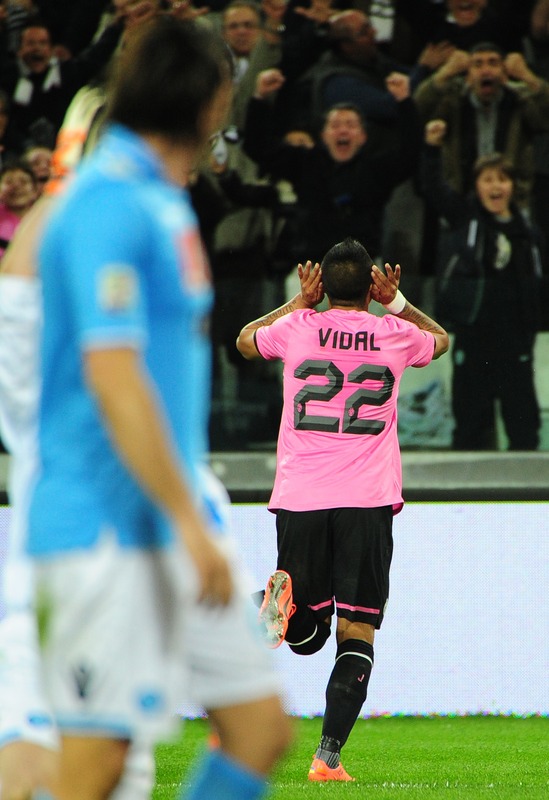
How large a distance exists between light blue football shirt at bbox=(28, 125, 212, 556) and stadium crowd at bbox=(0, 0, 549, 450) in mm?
5687

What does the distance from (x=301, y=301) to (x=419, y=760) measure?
211 centimetres

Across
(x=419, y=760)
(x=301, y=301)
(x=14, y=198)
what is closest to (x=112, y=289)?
(x=301, y=301)

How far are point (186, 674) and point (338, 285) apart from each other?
343cm

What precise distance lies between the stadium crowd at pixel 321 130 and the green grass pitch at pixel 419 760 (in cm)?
179

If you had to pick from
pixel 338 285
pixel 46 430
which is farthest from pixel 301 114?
pixel 46 430

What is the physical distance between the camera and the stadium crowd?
27.4 feet

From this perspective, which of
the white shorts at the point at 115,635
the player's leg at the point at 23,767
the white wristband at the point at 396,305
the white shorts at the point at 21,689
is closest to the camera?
the white shorts at the point at 115,635

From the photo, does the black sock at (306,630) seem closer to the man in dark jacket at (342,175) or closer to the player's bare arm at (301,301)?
the player's bare arm at (301,301)

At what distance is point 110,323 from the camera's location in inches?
79.9

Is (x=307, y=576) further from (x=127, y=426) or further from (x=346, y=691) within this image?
(x=127, y=426)

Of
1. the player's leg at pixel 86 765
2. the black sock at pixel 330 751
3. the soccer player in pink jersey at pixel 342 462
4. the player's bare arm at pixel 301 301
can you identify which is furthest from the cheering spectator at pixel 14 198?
the player's leg at pixel 86 765

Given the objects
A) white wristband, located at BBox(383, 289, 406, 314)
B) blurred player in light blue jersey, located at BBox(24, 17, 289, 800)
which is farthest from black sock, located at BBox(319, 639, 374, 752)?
blurred player in light blue jersey, located at BBox(24, 17, 289, 800)

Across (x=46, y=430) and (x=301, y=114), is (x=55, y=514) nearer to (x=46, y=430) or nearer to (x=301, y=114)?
(x=46, y=430)

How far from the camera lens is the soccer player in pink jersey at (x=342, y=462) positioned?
547cm
